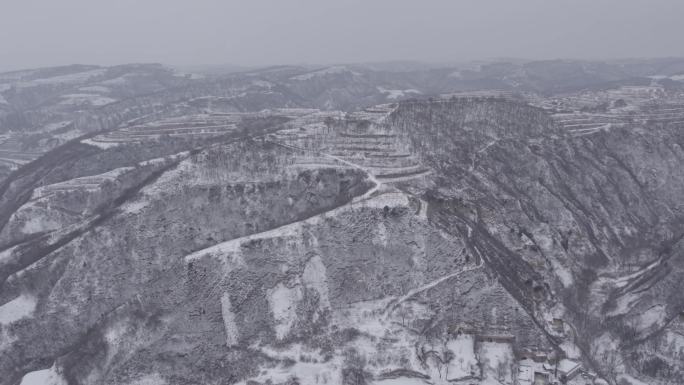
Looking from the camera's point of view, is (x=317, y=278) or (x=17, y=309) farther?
(x=317, y=278)

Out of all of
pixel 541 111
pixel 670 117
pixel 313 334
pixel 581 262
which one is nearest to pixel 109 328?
pixel 313 334

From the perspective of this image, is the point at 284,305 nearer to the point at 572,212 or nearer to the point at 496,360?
the point at 496,360

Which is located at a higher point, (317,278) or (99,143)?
(99,143)

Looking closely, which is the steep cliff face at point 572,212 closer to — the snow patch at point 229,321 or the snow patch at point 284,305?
the snow patch at point 284,305

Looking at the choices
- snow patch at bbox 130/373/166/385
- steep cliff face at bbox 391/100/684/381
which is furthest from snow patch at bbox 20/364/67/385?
steep cliff face at bbox 391/100/684/381

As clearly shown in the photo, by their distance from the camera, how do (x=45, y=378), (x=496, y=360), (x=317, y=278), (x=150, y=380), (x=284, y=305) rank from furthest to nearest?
(x=317, y=278) < (x=284, y=305) < (x=45, y=378) < (x=150, y=380) < (x=496, y=360)

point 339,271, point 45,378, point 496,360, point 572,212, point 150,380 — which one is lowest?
point 150,380

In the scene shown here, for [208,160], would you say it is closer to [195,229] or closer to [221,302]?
[195,229]

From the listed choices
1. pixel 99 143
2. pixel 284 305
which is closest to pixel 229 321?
pixel 284 305

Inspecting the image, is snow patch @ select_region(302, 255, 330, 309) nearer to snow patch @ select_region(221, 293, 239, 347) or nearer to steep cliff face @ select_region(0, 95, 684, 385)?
steep cliff face @ select_region(0, 95, 684, 385)
